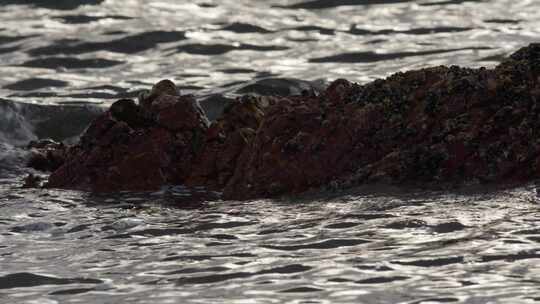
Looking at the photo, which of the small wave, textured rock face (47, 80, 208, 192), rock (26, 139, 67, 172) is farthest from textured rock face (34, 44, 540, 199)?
the small wave

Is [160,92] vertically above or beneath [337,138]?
above

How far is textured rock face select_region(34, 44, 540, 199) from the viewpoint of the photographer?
5.96 m

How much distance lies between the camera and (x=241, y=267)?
15.2 feet

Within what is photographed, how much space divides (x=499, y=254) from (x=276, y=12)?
9960 millimetres

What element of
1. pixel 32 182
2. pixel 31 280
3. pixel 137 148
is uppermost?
pixel 137 148

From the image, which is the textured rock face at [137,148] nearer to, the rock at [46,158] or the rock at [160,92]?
the rock at [160,92]

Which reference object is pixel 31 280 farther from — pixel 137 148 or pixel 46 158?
pixel 46 158

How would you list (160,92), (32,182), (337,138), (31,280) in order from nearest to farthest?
(31,280) → (337,138) → (32,182) → (160,92)

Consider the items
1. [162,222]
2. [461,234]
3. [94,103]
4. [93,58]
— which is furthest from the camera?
[93,58]

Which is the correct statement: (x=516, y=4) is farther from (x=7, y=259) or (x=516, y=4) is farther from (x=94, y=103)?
(x=7, y=259)

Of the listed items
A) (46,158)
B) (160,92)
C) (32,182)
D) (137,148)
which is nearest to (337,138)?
(137,148)

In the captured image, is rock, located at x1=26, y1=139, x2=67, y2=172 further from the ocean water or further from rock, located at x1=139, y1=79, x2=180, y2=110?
rock, located at x1=139, y1=79, x2=180, y2=110

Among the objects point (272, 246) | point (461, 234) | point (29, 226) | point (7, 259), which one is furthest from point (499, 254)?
point (29, 226)

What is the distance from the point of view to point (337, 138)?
636 centimetres
